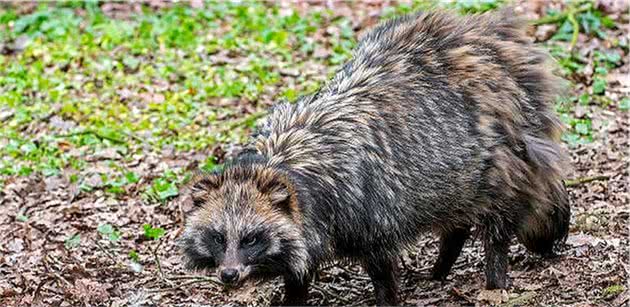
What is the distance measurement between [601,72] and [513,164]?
14.5ft

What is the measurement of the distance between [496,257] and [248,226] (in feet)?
6.48

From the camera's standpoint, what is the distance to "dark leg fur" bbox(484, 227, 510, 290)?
23.9ft

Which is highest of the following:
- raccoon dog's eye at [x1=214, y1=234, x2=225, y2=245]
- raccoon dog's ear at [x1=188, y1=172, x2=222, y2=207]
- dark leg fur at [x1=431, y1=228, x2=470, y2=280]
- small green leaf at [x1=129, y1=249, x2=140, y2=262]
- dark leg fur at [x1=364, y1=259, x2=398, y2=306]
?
raccoon dog's ear at [x1=188, y1=172, x2=222, y2=207]

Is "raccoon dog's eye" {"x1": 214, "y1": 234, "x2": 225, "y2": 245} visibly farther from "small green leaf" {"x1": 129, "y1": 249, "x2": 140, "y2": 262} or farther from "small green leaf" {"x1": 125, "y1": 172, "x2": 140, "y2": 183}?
"small green leaf" {"x1": 125, "y1": 172, "x2": 140, "y2": 183}

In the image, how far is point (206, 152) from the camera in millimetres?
10031

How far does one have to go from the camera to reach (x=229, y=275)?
20.4 feet

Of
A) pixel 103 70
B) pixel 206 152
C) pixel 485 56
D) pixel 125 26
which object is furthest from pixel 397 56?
→ pixel 125 26

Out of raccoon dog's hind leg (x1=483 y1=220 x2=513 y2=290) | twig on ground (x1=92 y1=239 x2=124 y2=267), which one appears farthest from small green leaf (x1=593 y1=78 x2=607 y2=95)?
twig on ground (x1=92 y1=239 x2=124 y2=267)

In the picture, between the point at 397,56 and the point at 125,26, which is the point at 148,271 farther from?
the point at 125,26

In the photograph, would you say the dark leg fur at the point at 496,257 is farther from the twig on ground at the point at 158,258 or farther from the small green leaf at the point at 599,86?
the small green leaf at the point at 599,86

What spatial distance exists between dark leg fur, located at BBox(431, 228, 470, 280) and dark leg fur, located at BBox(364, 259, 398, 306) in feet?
2.71

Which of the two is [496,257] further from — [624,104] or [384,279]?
[624,104]

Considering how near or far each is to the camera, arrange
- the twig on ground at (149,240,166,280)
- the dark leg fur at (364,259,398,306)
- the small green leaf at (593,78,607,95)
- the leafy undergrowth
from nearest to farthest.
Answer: the dark leg fur at (364,259,398,306), the leafy undergrowth, the twig on ground at (149,240,166,280), the small green leaf at (593,78,607,95)

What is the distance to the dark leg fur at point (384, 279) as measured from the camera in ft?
22.2
